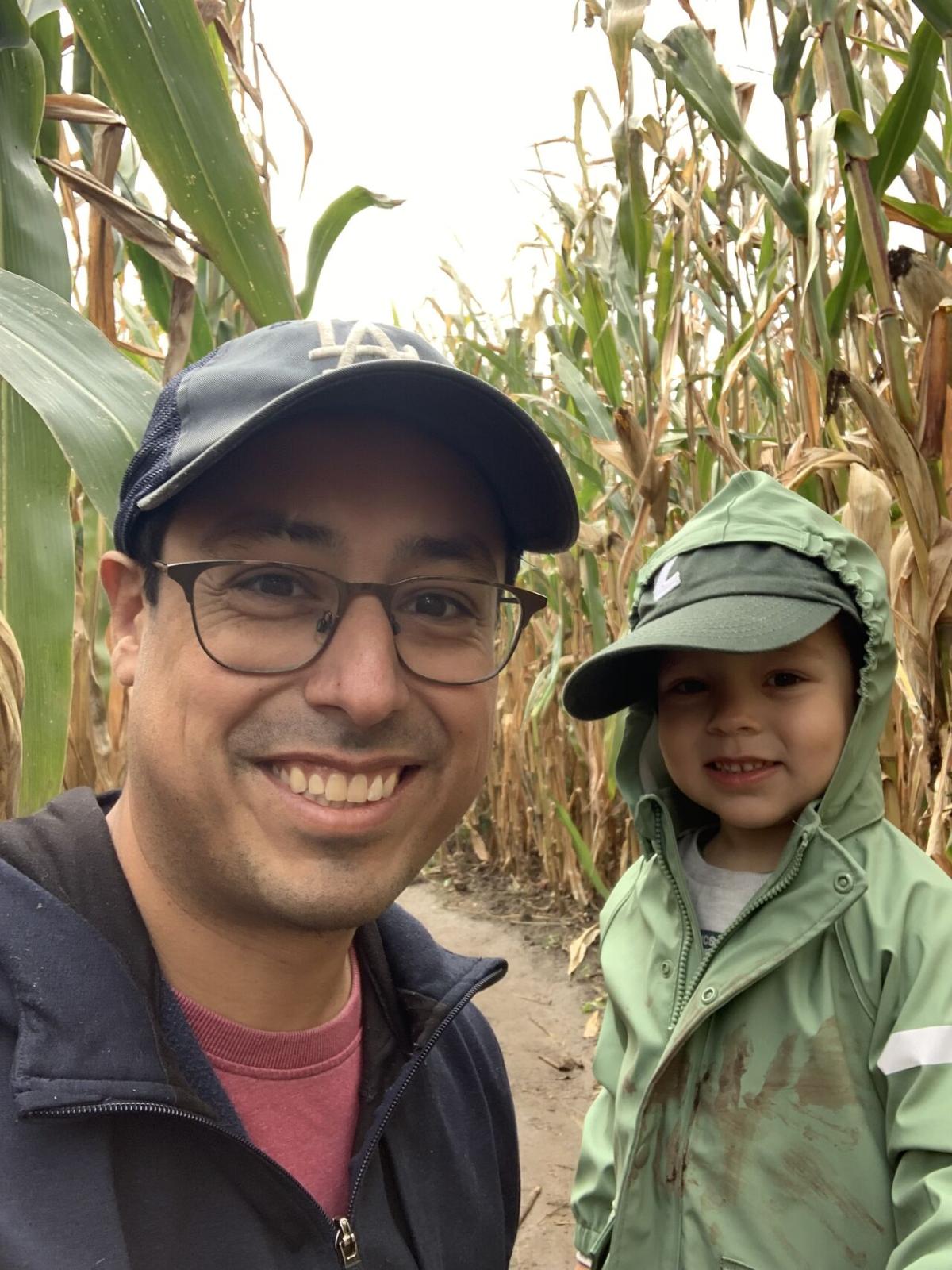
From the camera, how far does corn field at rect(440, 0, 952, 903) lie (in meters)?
1.18

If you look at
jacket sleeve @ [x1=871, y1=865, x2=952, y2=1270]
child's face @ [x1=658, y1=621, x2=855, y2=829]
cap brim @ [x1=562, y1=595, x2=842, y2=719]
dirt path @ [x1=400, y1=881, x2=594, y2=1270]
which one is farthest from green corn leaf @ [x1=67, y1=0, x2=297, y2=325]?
dirt path @ [x1=400, y1=881, x2=594, y2=1270]

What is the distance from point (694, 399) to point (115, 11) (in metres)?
1.21

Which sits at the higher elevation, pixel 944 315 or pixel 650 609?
pixel 944 315

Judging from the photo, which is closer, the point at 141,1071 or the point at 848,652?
the point at 141,1071

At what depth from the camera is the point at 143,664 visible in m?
0.70

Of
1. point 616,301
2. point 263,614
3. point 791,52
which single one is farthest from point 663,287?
point 263,614

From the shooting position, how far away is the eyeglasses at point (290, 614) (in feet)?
2.18

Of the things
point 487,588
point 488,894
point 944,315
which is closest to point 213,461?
point 487,588

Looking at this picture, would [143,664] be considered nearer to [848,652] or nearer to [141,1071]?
[141,1071]

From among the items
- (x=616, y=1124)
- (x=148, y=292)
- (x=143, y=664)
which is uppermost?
(x=148, y=292)

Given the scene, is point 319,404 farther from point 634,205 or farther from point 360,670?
point 634,205

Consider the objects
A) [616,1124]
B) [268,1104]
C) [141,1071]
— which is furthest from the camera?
[616,1124]

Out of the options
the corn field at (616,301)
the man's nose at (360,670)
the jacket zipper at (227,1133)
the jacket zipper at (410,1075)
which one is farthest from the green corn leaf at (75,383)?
the jacket zipper at (410,1075)

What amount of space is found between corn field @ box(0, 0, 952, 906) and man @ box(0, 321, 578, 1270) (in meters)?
0.09
